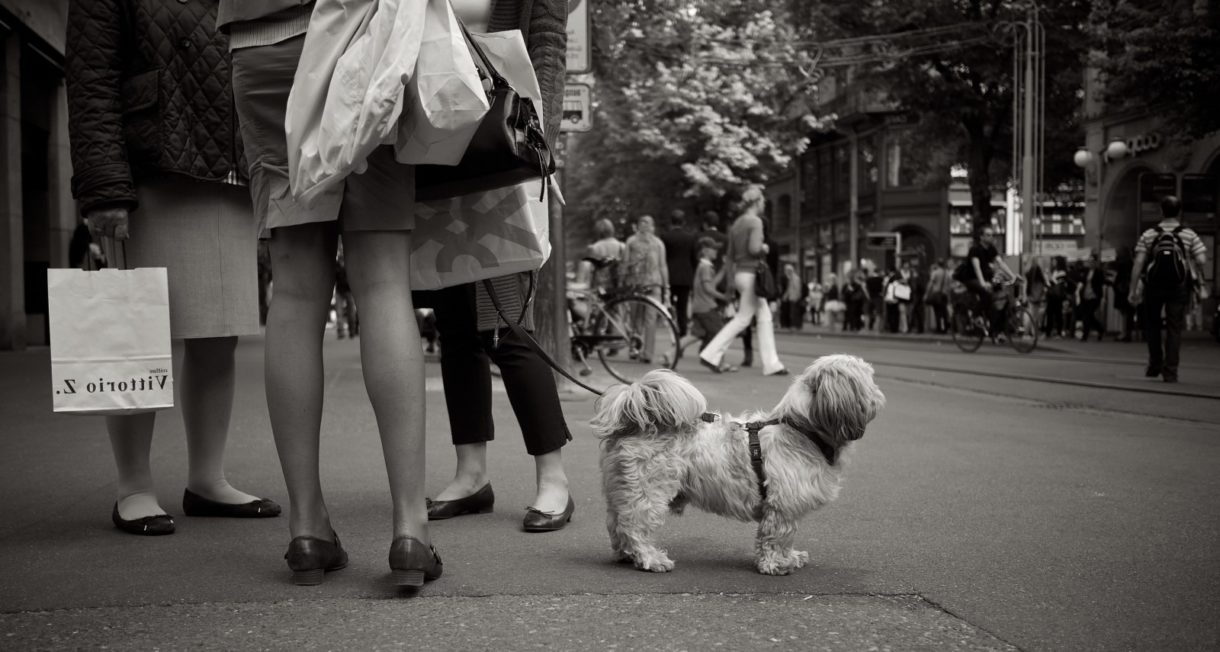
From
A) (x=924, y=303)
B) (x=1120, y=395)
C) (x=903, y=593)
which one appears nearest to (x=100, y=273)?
(x=903, y=593)

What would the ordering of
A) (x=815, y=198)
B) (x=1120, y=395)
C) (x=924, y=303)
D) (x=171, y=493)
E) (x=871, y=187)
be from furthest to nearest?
(x=815, y=198) < (x=871, y=187) < (x=924, y=303) < (x=1120, y=395) < (x=171, y=493)

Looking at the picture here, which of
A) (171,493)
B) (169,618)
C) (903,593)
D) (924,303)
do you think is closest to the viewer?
(169,618)

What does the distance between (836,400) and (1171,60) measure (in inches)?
764

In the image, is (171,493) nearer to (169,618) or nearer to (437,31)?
(169,618)

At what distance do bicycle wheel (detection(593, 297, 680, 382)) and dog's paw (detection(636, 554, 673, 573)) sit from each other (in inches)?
315

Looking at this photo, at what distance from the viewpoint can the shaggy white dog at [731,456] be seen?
3.47 meters

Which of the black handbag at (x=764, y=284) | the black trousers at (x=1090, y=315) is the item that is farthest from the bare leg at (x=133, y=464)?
the black trousers at (x=1090, y=315)

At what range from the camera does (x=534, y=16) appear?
153 inches

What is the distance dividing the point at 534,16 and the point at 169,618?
2075mm

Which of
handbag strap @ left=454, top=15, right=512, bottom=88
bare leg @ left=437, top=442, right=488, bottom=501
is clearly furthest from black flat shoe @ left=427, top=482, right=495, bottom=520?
handbag strap @ left=454, top=15, right=512, bottom=88

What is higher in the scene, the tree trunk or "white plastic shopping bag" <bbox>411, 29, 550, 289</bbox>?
the tree trunk

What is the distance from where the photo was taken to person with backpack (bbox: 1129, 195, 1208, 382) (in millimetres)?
12078

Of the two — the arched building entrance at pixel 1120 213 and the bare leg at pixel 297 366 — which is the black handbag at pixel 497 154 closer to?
the bare leg at pixel 297 366

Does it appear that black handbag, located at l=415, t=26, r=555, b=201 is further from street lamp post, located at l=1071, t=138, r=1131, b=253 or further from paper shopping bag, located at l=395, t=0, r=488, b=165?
street lamp post, located at l=1071, t=138, r=1131, b=253
